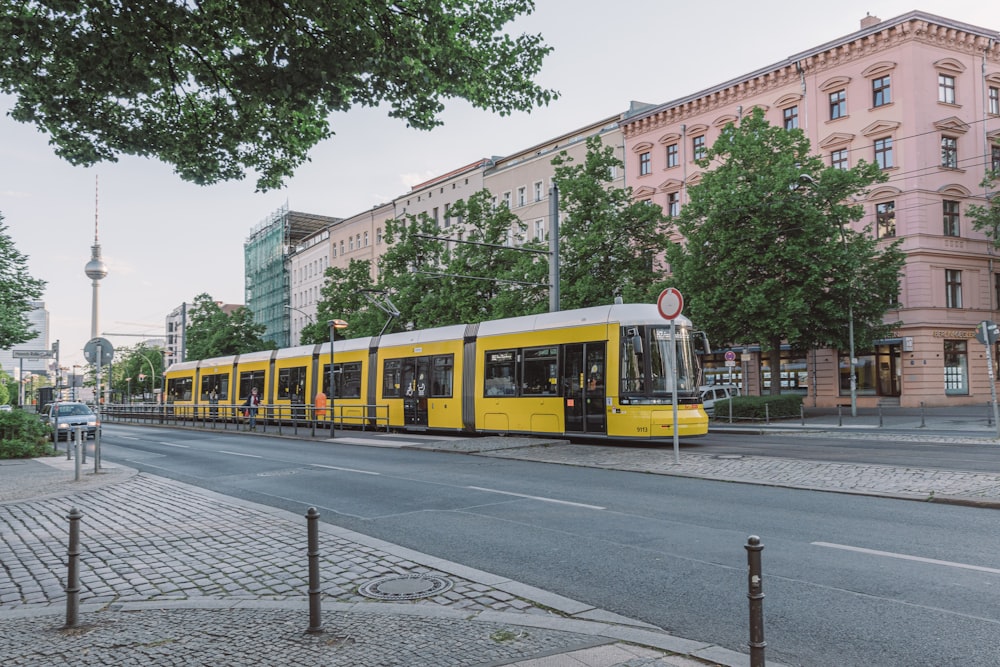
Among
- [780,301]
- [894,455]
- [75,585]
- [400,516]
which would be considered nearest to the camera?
[75,585]

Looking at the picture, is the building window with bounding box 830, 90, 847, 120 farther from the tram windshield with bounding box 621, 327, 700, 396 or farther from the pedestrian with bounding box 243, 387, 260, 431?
the pedestrian with bounding box 243, 387, 260, 431

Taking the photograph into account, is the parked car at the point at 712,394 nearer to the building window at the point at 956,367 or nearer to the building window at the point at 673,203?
the building window at the point at 956,367

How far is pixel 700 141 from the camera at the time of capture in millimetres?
45031

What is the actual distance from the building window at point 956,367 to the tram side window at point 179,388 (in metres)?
37.1

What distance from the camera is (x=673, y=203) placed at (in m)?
46.5

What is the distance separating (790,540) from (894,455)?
378 inches

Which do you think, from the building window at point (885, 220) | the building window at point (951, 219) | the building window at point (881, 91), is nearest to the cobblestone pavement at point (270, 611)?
the building window at point (885, 220)

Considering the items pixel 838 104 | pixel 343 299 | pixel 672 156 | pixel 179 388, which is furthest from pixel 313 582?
pixel 343 299

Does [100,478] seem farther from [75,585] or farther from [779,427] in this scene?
[779,427]

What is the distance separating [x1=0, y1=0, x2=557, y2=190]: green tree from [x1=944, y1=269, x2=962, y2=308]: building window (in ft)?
111

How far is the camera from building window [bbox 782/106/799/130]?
40.5 meters

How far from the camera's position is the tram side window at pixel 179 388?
A: 41281 millimetres

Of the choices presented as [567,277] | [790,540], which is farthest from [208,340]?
[790,540]

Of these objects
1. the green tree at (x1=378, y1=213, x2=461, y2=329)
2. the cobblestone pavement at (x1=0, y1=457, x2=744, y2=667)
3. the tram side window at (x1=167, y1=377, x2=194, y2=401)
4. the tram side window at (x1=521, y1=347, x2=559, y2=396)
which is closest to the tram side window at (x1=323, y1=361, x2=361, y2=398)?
the tram side window at (x1=521, y1=347, x2=559, y2=396)
